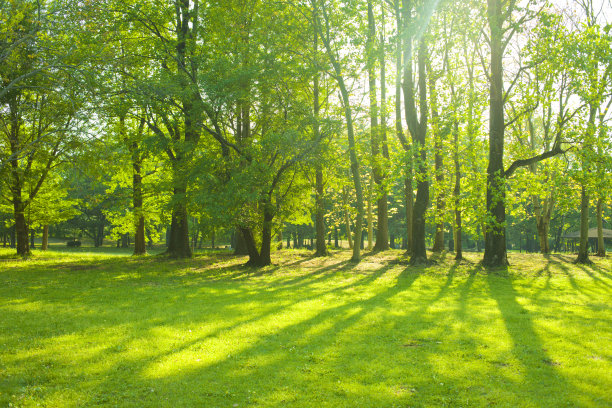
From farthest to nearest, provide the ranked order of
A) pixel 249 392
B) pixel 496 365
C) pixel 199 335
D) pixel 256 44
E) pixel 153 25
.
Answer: pixel 153 25, pixel 256 44, pixel 199 335, pixel 496 365, pixel 249 392

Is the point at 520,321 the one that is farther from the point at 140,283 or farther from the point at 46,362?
the point at 140,283

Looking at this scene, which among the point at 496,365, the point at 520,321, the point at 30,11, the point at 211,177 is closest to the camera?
the point at 496,365

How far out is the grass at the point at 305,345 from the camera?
5.79 metres

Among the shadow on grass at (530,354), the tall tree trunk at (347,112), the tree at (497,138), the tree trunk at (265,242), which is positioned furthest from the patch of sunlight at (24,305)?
the tree at (497,138)

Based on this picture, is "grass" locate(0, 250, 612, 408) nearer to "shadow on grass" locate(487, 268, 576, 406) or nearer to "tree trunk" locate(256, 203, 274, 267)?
"shadow on grass" locate(487, 268, 576, 406)

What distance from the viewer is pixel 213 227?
19.1 meters

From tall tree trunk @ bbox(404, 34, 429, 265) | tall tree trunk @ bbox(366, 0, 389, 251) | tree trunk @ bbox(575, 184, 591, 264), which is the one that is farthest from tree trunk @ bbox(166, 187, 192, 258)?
tree trunk @ bbox(575, 184, 591, 264)

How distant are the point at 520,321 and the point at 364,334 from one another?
3716mm

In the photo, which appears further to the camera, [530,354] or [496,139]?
[496,139]

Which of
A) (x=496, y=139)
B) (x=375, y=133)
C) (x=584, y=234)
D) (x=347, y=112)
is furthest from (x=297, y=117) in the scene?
(x=584, y=234)

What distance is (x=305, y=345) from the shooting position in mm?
7934

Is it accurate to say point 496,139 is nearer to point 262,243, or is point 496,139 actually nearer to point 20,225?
point 262,243

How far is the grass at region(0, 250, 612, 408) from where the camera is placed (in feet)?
19.0

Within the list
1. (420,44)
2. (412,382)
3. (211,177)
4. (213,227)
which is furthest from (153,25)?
(412,382)
